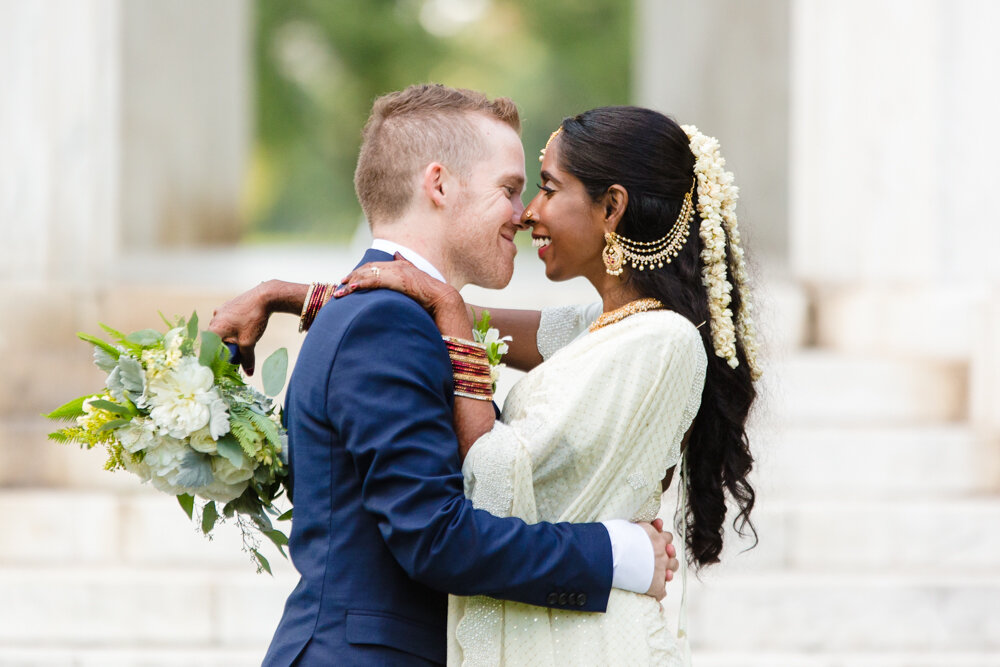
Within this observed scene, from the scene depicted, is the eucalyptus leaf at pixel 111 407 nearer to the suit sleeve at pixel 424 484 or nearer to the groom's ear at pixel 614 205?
the suit sleeve at pixel 424 484

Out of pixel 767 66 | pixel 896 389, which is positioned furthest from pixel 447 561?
pixel 767 66

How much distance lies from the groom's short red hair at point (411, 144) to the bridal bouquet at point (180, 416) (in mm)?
467

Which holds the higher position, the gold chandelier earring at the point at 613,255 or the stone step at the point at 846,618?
the gold chandelier earring at the point at 613,255

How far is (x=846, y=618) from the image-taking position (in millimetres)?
5020

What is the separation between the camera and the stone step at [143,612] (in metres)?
5.00

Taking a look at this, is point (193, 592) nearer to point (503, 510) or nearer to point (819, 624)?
point (819, 624)

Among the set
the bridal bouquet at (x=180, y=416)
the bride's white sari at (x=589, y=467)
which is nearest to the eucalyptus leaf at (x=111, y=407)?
the bridal bouquet at (x=180, y=416)

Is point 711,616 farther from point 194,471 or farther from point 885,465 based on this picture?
point 194,471

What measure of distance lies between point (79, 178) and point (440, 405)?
5.19m

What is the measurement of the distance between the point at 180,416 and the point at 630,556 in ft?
3.24

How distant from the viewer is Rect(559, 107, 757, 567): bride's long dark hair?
2.64 meters

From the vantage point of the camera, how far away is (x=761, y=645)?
5016mm

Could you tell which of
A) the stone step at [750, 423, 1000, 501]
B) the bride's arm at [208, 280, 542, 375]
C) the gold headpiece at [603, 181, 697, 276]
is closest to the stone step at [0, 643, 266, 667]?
the bride's arm at [208, 280, 542, 375]

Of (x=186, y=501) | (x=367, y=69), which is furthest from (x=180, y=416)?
(x=367, y=69)
